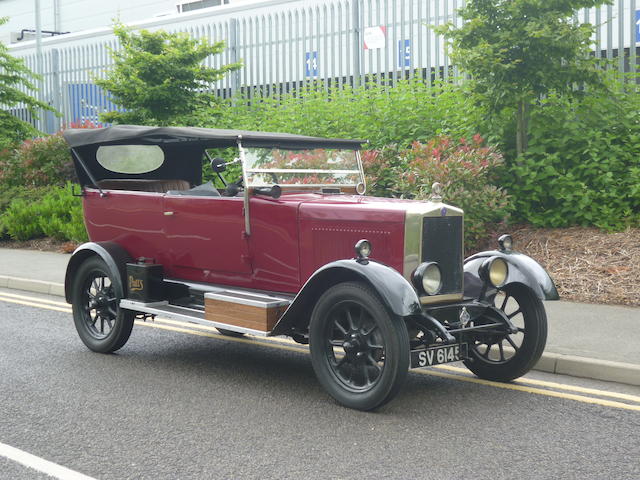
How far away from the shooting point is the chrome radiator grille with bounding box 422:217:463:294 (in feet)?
17.8

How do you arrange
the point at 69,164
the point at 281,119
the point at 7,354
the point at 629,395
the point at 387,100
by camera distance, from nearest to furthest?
1. the point at 629,395
2. the point at 7,354
3. the point at 387,100
4. the point at 281,119
5. the point at 69,164

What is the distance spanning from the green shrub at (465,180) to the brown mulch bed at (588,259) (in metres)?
0.41

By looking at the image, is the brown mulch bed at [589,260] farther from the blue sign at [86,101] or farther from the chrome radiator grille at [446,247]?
the blue sign at [86,101]

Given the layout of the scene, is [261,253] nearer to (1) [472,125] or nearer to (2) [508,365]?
(2) [508,365]

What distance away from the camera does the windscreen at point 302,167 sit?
244 inches

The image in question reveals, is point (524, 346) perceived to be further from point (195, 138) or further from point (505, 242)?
point (195, 138)

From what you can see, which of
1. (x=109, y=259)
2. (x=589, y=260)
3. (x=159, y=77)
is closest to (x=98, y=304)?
(x=109, y=259)

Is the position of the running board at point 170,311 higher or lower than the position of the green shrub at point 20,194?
lower

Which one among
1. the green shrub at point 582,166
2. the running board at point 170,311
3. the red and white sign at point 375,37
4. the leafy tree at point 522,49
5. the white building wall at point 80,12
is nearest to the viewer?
the running board at point 170,311

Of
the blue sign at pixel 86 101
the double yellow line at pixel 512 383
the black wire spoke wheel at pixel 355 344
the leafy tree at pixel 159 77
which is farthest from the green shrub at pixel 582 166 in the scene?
the blue sign at pixel 86 101

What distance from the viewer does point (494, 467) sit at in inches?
160

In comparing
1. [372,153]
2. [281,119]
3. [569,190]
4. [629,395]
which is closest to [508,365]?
[629,395]

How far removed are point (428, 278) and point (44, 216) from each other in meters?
11.6

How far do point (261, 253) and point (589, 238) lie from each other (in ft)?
16.5
